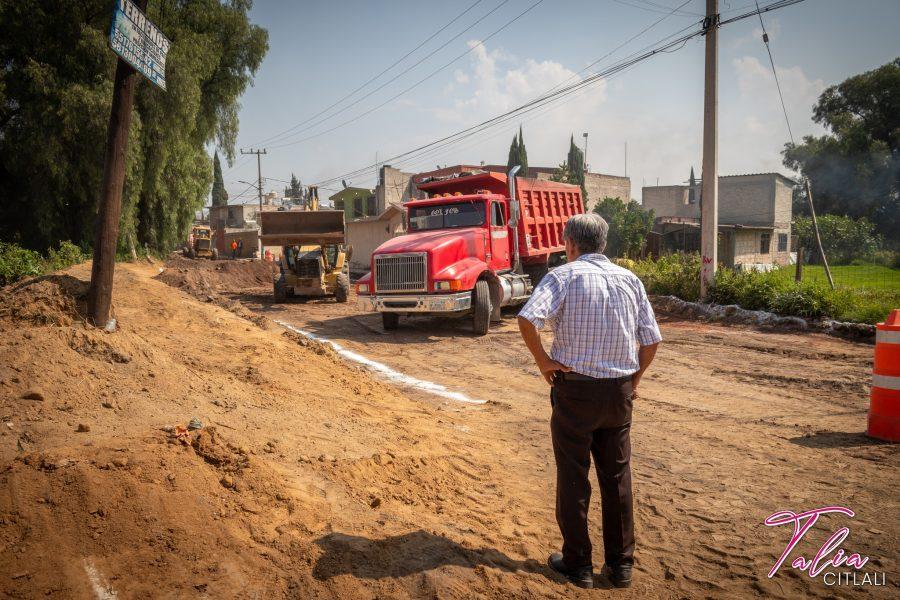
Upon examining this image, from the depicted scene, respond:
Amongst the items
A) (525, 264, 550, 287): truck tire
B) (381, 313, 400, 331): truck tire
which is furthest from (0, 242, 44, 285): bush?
(525, 264, 550, 287): truck tire

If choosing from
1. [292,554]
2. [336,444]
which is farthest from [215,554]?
[336,444]

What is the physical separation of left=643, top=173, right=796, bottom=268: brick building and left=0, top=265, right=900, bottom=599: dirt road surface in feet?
96.1

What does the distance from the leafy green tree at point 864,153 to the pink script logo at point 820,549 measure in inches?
1916

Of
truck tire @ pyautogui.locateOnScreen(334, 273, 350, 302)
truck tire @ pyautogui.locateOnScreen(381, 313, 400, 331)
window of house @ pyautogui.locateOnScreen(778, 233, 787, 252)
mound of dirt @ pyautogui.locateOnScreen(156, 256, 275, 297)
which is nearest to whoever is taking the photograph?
truck tire @ pyautogui.locateOnScreen(381, 313, 400, 331)

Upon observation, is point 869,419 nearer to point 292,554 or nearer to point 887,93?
point 292,554

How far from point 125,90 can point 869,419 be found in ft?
25.1

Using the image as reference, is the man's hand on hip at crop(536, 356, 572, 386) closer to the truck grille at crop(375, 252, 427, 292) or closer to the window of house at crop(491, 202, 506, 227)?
the truck grille at crop(375, 252, 427, 292)

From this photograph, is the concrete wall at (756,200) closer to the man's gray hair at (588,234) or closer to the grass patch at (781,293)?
the grass patch at (781,293)

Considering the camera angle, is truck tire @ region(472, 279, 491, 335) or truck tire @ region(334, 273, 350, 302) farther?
truck tire @ region(334, 273, 350, 302)

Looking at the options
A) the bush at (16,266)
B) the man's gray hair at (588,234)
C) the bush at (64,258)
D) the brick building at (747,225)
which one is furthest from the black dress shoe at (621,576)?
the brick building at (747,225)

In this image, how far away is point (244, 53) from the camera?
79.0ft

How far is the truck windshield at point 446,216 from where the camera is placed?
12.1 metres

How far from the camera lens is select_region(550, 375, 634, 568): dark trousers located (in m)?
2.81

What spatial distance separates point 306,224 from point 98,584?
1554 centimetres
